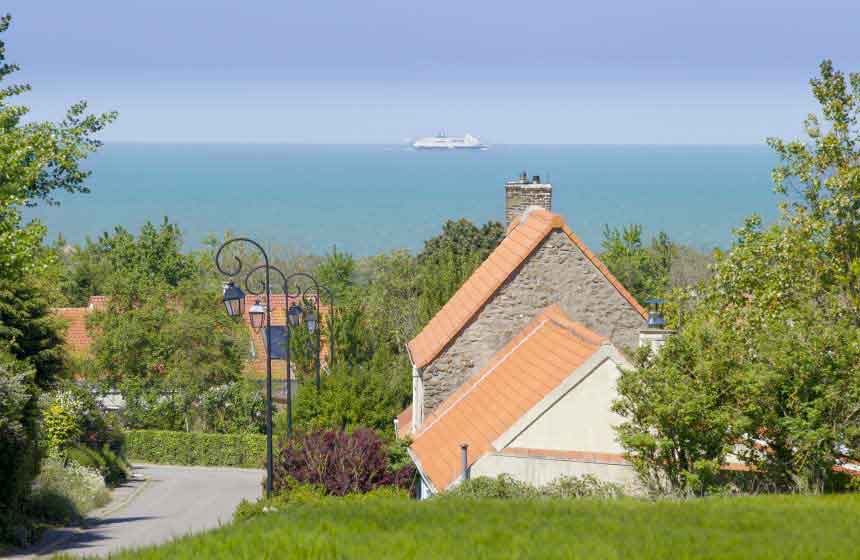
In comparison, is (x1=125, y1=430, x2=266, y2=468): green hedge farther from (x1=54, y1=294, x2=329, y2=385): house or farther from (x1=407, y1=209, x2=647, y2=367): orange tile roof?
(x1=407, y1=209, x2=647, y2=367): orange tile roof

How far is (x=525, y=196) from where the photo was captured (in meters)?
31.5

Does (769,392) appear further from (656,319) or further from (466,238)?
(466,238)

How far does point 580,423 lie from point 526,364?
414 centimetres

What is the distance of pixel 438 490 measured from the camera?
19.9m

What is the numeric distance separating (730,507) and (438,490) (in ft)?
24.3

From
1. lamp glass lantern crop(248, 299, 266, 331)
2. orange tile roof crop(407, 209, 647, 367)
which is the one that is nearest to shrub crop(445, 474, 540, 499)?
orange tile roof crop(407, 209, 647, 367)

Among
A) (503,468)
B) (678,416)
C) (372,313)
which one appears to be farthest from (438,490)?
(372,313)

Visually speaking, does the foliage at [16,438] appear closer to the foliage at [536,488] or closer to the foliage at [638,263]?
the foliage at [536,488]

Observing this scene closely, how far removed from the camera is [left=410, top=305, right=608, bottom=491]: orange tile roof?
21.0 metres

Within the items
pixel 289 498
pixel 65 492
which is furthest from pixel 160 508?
pixel 289 498

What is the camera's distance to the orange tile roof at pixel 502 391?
21.0 meters

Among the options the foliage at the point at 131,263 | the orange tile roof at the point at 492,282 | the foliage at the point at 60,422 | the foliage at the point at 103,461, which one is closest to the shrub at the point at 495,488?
the orange tile roof at the point at 492,282

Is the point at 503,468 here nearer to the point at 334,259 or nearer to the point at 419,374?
the point at 419,374

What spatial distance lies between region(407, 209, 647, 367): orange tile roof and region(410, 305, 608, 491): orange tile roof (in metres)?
1.15
